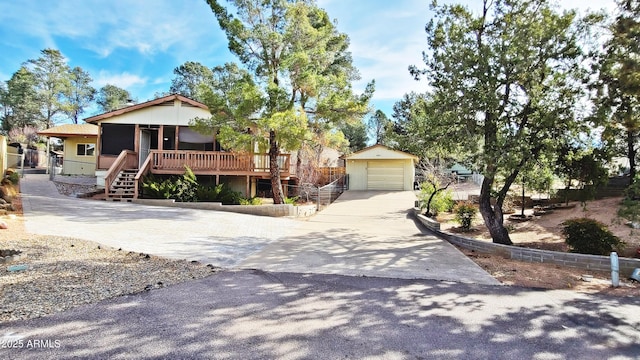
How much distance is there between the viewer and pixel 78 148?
2142cm

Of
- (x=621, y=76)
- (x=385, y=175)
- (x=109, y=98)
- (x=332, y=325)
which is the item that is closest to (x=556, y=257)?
(x=621, y=76)

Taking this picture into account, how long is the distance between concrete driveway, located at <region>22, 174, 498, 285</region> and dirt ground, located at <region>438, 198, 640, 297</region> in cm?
49

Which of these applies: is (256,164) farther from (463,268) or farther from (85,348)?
(85,348)

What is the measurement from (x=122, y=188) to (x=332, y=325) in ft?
43.6

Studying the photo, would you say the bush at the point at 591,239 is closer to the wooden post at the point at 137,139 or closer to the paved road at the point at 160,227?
the paved road at the point at 160,227

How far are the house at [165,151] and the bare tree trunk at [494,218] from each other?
341 inches

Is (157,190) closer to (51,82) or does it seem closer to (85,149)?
(85,149)

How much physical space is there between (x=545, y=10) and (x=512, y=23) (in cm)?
64

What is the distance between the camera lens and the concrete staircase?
13.1 m

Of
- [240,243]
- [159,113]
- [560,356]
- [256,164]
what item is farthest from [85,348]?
[159,113]

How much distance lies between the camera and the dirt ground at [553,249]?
17.1ft

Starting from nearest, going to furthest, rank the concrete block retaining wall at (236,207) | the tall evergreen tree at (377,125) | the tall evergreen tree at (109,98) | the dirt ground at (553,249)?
the dirt ground at (553,249) → the concrete block retaining wall at (236,207) → the tall evergreen tree at (109,98) → the tall evergreen tree at (377,125)

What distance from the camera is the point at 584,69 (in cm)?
710

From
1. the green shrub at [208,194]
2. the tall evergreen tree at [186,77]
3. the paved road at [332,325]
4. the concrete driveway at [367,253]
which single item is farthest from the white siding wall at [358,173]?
the tall evergreen tree at [186,77]
